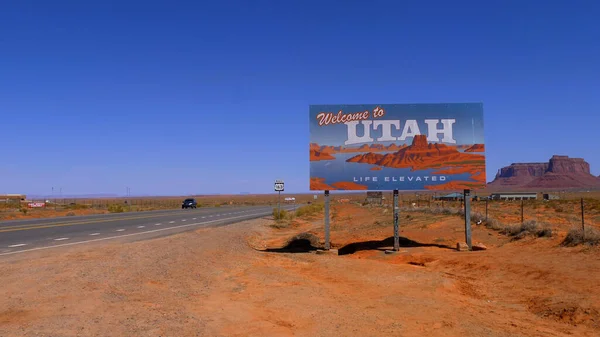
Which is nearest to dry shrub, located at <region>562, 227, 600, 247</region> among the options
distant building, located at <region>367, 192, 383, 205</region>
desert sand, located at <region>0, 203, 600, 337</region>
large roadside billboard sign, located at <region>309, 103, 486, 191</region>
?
desert sand, located at <region>0, 203, 600, 337</region>

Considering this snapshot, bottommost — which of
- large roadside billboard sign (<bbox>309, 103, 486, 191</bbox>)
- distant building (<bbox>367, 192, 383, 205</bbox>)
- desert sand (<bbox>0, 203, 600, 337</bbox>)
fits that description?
desert sand (<bbox>0, 203, 600, 337</bbox>)

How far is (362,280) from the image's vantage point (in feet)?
38.5

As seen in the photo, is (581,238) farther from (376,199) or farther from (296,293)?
(376,199)

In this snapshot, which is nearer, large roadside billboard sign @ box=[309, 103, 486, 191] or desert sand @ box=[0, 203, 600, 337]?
desert sand @ box=[0, 203, 600, 337]

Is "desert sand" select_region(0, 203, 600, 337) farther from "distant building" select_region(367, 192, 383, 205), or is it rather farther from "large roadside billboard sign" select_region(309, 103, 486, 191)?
"distant building" select_region(367, 192, 383, 205)

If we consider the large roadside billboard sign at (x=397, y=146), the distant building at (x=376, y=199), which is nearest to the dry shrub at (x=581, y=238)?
the large roadside billboard sign at (x=397, y=146)

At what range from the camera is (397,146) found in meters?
17.9

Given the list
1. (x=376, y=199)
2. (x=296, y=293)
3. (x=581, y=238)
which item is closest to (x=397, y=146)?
(x=581, y=238)

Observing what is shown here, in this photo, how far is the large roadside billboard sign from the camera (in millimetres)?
17750

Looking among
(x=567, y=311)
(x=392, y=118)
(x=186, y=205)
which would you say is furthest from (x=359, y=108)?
(x=186, y=205)

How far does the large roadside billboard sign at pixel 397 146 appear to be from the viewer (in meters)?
17.8

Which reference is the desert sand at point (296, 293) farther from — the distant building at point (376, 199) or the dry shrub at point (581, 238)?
the distant building at point (376, 199)

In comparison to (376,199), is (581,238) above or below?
below

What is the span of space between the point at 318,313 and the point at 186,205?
6773 centimetres
